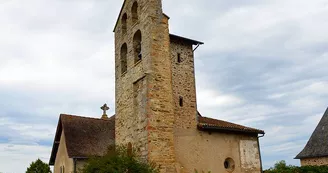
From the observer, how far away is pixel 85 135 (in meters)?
19.9

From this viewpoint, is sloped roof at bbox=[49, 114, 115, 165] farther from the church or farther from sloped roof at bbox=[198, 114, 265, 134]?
sloped roof at bbox=[198, 114, 265, 134]

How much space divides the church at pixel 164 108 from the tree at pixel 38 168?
4.21 metres

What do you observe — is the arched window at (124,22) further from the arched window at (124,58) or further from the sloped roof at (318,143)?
the sloped roof at (318,143)

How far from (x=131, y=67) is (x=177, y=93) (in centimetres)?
240

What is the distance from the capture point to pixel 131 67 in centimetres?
1591

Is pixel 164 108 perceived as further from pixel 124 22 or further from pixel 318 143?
pixel 318 143

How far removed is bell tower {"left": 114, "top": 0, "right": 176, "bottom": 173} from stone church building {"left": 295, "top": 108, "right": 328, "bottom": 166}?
16.6 metres

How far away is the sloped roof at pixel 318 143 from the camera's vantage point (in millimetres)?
26359

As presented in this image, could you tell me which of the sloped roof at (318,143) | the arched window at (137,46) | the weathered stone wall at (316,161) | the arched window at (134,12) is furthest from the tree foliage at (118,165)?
the sloped roof at (318,143)

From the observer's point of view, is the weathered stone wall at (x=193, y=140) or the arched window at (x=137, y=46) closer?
the weathered stone wall at (x=193, y=140)

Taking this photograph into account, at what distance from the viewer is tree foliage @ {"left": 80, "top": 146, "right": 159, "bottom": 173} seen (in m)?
12.2

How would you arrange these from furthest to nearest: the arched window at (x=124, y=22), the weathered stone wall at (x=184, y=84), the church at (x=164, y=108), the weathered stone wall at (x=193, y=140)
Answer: the arched window at (x=124, y=22)
the weathered stone wall at (x=184, y=84)
the weathered stone wall at (x=193, y=140)
the church at (x=164, y=108)

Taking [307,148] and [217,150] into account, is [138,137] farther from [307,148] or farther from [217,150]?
[307,148]

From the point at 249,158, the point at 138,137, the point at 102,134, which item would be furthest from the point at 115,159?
the point at 102,134
